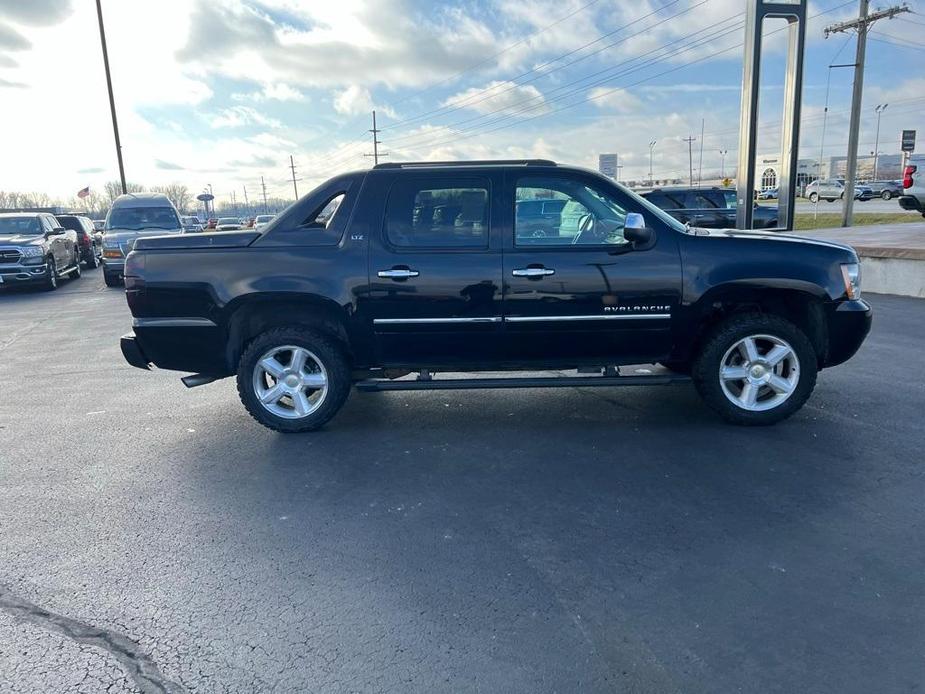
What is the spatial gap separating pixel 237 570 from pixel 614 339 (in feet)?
9.86

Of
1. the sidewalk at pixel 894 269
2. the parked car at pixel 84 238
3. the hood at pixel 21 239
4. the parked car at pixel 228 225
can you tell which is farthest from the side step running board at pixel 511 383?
the parked car at pixel 84 238

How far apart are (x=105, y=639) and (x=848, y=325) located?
16.4 ft

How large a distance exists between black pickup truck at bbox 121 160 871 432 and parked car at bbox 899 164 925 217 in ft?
59.4

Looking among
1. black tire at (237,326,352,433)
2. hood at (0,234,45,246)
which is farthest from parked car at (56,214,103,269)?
black tire at (237,326,352,433)

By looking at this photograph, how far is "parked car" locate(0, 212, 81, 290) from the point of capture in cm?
1451

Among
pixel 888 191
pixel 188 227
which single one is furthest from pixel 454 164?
pixel 888 191

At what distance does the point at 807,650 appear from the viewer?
8.11 feet

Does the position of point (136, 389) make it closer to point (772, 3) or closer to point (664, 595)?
point (664, 595)

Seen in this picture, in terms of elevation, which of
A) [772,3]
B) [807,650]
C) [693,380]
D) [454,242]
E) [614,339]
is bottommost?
[807,650]

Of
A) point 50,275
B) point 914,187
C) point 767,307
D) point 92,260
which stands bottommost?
point 92,260

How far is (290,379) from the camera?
4.92m

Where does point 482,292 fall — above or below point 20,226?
below

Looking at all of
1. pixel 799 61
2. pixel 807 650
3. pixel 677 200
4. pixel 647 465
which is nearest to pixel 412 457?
pixel 647 465

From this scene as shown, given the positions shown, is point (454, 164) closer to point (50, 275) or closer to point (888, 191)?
point (50, 275)
